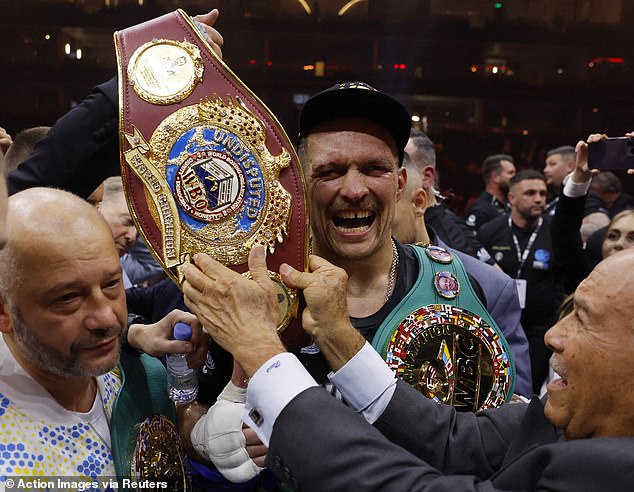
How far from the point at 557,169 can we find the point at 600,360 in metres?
4.08

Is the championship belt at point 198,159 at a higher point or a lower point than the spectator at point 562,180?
higher

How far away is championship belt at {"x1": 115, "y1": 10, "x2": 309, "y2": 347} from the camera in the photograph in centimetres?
99

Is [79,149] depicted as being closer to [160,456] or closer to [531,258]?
[160,456]

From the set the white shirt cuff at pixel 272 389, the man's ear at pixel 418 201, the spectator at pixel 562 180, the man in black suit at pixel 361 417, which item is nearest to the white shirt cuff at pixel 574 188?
the man's ear at pixel 418 201

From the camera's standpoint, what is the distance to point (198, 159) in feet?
3.29

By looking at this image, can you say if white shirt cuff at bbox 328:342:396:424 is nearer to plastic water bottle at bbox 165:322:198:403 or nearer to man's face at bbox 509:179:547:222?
plastic water bottle at bbox 165:322:198:403

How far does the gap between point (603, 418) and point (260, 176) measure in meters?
0.59

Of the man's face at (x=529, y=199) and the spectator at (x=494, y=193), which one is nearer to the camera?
the man's face at (x=529, y=199)

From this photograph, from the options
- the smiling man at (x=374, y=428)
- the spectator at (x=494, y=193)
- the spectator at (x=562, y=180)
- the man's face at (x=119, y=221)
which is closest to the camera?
the smiling man at (x=374, y=428)

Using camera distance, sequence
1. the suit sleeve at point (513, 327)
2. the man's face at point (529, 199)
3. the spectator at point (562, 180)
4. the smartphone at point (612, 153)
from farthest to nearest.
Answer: the spectator at point (562, 180) < the man's face at point (529, 199) < the smartphone at point (612, 153) < the suit sleeve at point (513, 327)

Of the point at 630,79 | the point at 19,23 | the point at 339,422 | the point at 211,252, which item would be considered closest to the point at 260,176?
the point at 211,252

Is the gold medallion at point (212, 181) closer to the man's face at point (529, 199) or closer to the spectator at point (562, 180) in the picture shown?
the man's face at point (529, 199)

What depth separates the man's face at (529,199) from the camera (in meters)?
3.80

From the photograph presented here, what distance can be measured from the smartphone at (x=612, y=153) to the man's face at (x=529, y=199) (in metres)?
2.11
